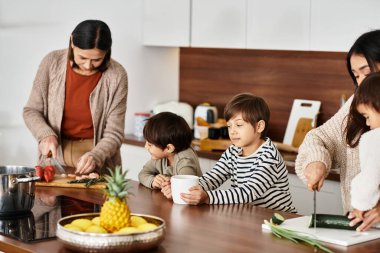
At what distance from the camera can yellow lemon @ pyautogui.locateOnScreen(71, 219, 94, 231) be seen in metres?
2.12

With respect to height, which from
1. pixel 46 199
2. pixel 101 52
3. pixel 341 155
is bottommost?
pixel 46 199

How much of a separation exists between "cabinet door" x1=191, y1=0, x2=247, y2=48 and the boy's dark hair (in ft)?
5.27

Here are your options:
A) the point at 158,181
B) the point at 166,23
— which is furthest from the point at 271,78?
the point at 158,181

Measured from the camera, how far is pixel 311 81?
4.71 metres

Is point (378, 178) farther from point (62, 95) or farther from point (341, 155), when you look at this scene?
point (62, 95)

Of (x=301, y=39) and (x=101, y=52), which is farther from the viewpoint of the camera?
(x=301, y=39)

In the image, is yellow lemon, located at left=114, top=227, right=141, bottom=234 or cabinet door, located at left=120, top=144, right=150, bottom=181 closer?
yellow lemon, located at left=114, top=227, right=141, bottom=234

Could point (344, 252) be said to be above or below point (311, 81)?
below

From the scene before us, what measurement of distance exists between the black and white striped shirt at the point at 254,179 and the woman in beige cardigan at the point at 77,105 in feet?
2.25

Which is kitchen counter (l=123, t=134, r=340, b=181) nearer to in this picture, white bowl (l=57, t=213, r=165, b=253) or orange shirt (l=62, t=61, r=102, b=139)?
orange shirt (l=62, t=61, r=102, b=139)

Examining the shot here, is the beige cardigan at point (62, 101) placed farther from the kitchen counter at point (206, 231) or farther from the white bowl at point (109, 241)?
the white bowl at point (109, 241)

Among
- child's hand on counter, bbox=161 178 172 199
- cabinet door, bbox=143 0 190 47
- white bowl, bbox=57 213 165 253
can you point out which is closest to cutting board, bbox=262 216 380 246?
white bowl, bbox=57 213 165 253

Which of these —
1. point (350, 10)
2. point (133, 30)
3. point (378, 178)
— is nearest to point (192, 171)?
point (378, 178)

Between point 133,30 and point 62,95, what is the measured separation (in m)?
1.75
